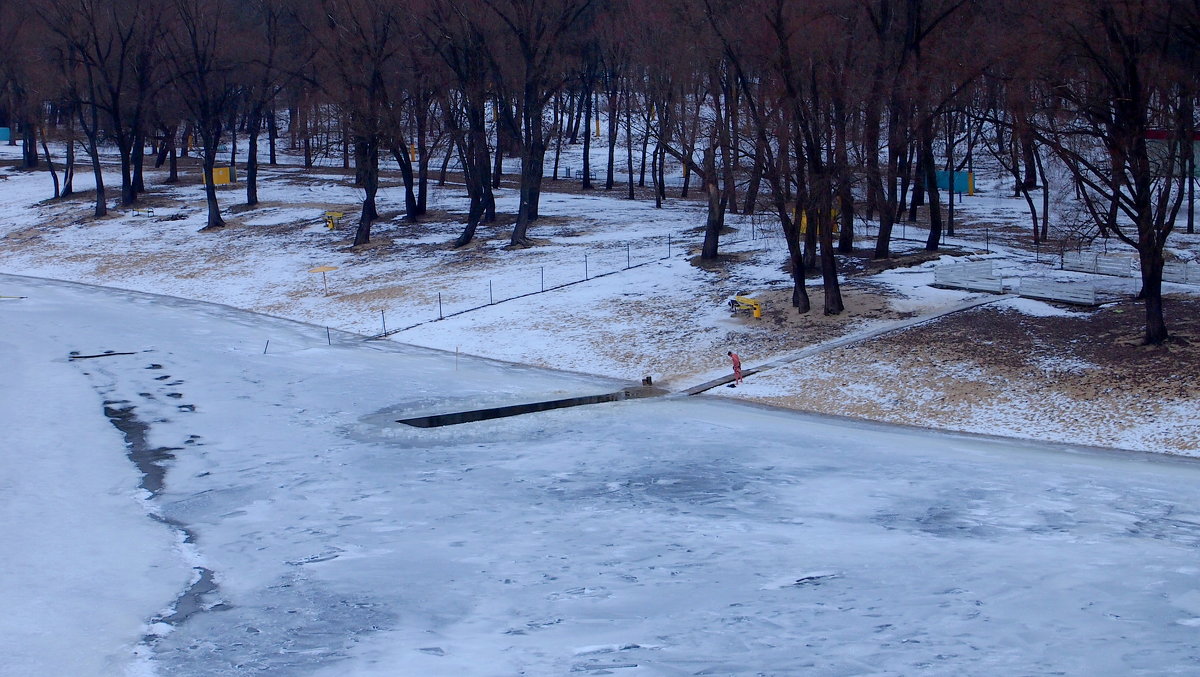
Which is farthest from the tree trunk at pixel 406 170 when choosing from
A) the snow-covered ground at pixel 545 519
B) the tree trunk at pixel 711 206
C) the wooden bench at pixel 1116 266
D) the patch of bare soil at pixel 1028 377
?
the wooden bench at pixel 1116 266

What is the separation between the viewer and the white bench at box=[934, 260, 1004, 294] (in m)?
31.9

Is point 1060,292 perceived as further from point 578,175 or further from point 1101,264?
point 578,175

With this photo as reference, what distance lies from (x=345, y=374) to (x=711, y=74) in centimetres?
1642

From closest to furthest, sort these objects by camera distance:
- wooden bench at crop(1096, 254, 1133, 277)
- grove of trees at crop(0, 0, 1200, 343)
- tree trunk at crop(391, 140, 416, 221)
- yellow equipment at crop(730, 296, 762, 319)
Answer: grove of trees at crop(0, 0, 1200, 343) < yellow equipment at crop(730, 296, 762, 319) < wooden bench at crop(1096, 254, 1133, 277) < tree trunk at crop(391, 140, 416, 221)

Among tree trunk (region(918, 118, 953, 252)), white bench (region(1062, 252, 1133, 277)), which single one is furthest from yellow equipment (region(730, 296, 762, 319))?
white bench (region(1062, 252, 1133, 277))

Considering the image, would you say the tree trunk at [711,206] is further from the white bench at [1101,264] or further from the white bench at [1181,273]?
the white bench at [1181,273]

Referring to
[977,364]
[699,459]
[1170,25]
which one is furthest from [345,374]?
[1170,25]

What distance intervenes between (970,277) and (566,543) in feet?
72.0

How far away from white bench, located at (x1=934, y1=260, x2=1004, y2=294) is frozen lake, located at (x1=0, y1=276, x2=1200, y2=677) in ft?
35.1

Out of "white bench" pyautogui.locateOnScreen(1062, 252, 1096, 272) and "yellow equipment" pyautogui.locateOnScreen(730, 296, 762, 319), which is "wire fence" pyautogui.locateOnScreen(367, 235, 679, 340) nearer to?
"yellow equipment" pyautogui.locateOnScreen(730, 296, 762, 319)

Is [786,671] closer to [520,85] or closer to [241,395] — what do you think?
[241,395]

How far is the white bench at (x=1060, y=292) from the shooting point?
29625 millimetres

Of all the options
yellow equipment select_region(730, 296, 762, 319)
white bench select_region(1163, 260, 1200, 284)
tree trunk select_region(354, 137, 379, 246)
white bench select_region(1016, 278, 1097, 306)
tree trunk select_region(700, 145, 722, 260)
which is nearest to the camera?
white bench select_region(1016, 278, 1097, 306)

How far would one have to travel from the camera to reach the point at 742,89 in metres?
34.7
